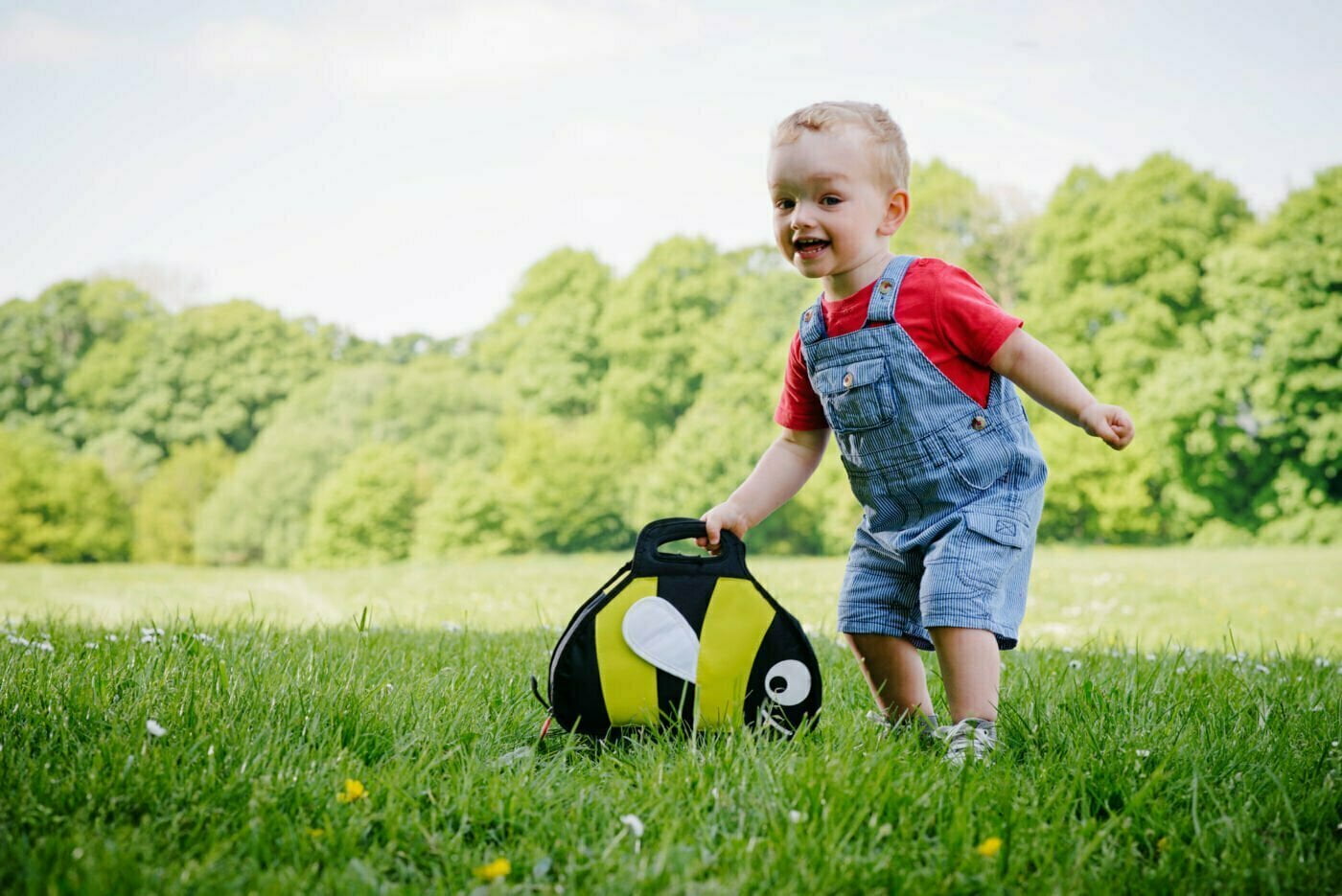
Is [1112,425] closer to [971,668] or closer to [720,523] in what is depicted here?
[971,668]

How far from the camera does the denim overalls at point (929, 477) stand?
2.60m

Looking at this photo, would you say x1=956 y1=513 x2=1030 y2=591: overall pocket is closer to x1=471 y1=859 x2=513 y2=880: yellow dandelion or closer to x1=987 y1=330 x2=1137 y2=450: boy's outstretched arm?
x1=987 y1=330 x2=1137 y2=450: boy's outstretched arm

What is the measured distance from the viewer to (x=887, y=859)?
72.5 inches

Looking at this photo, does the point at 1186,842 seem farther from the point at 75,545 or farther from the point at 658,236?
the point at 75,545

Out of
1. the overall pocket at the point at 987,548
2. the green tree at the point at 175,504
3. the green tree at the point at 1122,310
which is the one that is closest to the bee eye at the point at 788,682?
the overall pocket at the point at 987,548

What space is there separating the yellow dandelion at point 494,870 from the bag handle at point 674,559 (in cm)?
97

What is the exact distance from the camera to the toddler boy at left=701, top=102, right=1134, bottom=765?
2.60 m

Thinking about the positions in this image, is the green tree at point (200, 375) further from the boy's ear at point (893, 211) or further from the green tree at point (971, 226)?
the boy's ear at point (893, 211)

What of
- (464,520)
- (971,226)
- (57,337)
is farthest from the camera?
(57,337)

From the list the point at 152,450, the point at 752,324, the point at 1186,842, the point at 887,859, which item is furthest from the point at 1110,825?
the point at 152,450

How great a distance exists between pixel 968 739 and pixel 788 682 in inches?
16.9

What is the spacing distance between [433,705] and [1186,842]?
166 cm

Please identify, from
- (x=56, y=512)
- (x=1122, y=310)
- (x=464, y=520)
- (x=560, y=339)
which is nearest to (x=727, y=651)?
(x=1122, y=310)

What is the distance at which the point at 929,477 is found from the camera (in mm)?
2697
